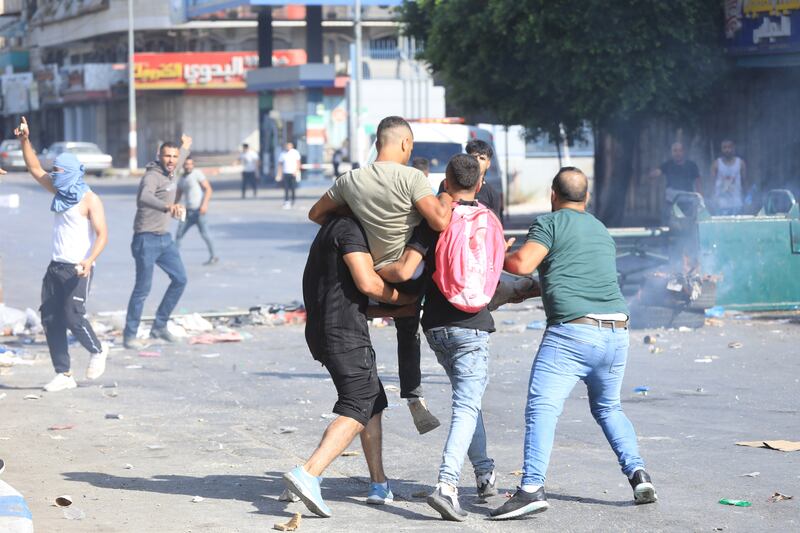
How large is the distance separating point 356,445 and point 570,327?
2.48 metres

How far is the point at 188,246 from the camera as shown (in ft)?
79.3

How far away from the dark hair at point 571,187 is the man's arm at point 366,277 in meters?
1.00

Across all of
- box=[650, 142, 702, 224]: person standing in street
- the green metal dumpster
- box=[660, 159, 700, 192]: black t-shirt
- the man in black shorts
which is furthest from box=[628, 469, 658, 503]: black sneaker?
box=[660, 159, 700, 192]: black t-shirt

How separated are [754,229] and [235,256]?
10.4 metres

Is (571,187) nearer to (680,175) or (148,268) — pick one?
(148,268)

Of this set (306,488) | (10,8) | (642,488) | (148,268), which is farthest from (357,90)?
(306,488)

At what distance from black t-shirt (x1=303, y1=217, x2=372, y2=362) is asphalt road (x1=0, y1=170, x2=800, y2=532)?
0.85 metres

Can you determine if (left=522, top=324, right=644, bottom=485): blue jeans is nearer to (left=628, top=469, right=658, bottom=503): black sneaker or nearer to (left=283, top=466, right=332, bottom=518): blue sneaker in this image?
(left=628, top=469, right=658, bottom=503): black sneaker

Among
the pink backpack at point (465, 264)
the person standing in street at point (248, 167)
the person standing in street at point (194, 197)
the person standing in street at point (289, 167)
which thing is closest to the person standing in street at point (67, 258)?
the pink backpack at point (465, 264)

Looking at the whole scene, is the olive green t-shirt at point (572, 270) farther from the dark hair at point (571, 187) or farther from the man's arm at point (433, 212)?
the man's arm at point (433, 212)

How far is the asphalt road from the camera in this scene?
20.9 ft

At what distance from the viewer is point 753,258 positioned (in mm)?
14039

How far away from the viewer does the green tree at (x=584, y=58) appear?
75.1 ft

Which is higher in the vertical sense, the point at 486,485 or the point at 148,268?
the point at 148,268
